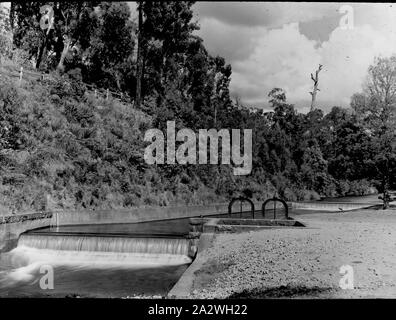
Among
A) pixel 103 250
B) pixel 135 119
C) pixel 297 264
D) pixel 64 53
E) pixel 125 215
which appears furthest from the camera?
pixel 64 53

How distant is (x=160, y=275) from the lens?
1197 centimetres

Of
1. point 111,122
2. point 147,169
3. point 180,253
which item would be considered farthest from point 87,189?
point 180,253

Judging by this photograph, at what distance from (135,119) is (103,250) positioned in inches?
713

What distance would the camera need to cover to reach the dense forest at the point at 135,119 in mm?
21562

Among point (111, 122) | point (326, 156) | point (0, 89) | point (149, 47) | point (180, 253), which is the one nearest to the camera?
point (180, 253)

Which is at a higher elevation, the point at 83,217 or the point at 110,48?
the point at 110,48

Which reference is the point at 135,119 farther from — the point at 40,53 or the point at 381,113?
the point at 381,113

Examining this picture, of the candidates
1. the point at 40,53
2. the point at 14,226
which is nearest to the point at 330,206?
the point at 14,226

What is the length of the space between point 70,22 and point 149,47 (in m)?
6.73

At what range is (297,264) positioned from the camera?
949 cm

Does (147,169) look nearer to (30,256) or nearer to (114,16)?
(30,256)

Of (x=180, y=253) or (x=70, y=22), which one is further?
(x=70, y=22)

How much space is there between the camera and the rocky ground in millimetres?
7910

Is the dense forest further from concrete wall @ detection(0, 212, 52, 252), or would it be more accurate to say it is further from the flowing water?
the flowing water
